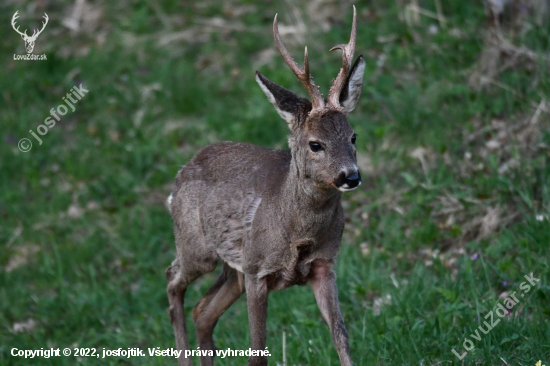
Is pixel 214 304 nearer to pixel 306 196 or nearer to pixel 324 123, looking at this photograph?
pixel 306 196

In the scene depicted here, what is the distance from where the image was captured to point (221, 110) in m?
9.44

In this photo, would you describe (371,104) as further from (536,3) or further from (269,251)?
(269,251)

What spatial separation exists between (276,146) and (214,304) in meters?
3.42

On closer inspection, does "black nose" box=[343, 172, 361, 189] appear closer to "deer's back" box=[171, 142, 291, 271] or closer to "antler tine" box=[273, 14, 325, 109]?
"antler tine" box=[273, 14, 325, 109]

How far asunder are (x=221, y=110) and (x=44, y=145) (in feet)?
8.06

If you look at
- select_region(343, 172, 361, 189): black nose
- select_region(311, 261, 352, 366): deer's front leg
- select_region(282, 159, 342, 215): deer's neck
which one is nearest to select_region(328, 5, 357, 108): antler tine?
select_region(282, 159, 342, 215): deer's neck

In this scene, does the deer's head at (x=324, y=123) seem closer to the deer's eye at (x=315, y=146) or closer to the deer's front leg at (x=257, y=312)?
the deer's eye at (x=315, y=146)

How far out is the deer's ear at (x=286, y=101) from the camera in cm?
465

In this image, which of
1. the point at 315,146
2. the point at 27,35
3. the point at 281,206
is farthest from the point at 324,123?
the point at 27,35

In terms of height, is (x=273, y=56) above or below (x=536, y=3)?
above

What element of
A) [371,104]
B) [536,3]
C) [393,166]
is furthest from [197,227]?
[536,3]

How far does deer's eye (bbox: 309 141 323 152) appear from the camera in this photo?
4.51 meters

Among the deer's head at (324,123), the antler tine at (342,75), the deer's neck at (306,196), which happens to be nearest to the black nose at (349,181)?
the deer's head at (324,123)

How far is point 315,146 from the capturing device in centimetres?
453
